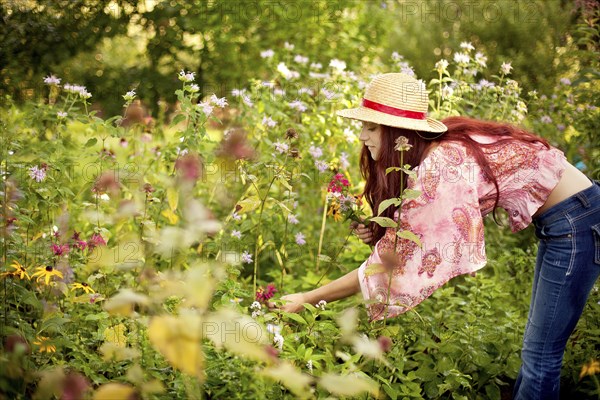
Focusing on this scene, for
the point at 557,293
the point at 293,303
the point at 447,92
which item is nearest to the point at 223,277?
the point at 293,303

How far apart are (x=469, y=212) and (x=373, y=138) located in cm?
41

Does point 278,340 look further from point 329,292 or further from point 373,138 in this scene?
point 373,138

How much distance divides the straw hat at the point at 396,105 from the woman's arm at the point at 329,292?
0.51 meters

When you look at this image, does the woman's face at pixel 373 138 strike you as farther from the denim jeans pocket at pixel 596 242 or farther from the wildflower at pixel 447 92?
the wildflower at pixel 447 92

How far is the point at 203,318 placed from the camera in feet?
4.89

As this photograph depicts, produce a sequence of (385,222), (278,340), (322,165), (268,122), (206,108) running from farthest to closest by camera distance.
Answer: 1. (268,122)
2. (322,165)
3. (206,108)
4. (385,222)
5. (278,340)

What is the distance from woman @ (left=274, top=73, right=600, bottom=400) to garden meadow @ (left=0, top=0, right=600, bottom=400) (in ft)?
0.62

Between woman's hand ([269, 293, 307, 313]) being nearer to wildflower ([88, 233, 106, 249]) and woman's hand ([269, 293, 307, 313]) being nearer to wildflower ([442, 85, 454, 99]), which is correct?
wildflower ([88, 233, 106, 249])

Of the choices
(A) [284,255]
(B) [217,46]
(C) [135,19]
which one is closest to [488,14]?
(B) [217,46]

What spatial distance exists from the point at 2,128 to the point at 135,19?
397 cm

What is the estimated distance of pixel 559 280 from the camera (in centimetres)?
216

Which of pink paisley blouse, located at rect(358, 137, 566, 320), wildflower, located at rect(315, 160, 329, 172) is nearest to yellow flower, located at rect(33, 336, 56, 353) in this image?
pink paisley blouse, located at rect(358, 137, 566, 320)

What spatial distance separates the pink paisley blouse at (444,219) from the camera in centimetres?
207

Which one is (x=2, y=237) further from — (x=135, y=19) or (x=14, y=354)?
(x=135, y=19)
